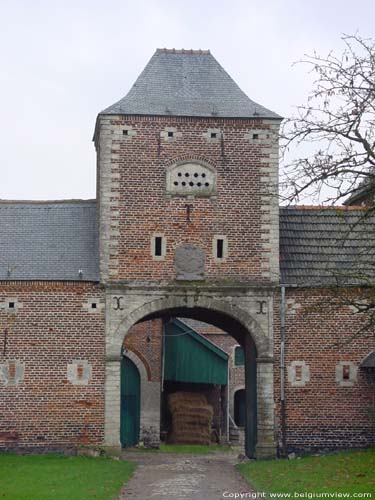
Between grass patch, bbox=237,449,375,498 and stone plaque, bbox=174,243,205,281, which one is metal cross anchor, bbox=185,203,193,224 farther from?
grass patch, bbox=237,449,375,498

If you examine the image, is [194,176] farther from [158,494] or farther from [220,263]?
[158,494]

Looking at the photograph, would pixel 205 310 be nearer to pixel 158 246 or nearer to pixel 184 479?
pixel 158 246

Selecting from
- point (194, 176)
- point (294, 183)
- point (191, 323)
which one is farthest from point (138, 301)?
point (191, 323)

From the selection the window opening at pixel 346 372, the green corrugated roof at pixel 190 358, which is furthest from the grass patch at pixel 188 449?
the window opening at pixel 346 372

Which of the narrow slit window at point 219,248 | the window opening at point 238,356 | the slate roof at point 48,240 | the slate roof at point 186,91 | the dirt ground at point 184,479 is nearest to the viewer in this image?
the dirt ground at point 184,479

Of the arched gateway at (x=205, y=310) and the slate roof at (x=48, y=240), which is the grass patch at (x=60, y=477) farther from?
the slate roof at (x=48, y=240)

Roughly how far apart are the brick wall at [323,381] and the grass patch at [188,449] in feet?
23.6

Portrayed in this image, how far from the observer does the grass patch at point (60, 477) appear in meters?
14.7

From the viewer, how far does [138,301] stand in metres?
21.8

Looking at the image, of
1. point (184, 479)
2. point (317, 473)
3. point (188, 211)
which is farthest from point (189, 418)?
point (317, 473)

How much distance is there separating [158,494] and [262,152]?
385 inches

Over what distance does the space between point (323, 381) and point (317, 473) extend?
4595 mm

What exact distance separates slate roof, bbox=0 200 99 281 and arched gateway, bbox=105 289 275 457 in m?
1.06

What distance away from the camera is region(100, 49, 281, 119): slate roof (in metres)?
22.7
